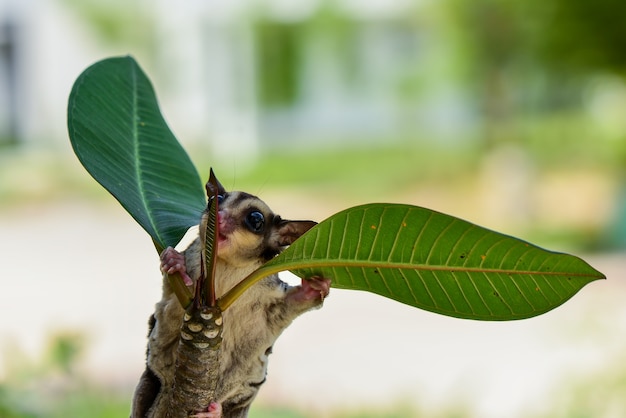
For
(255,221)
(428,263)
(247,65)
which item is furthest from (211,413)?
(247,65)

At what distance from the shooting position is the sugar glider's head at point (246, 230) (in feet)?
3.84

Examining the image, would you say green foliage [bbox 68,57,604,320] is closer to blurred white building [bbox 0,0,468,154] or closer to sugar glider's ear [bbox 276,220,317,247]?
sugar glider's ear [bbox 276,220,317,247]

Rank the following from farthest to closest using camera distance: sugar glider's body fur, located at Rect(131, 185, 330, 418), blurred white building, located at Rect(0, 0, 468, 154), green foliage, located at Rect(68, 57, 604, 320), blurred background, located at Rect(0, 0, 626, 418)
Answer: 1. blurred white building, located at Rect(0, 0, 468, 154)
2. blurred background, located at Rect(0, 0, 626, 418)
3. sugar glider's body fur, located at Rect(131, 185, 330, 418)
4. green foliage, located at Rect(68, 57, 604, 320)

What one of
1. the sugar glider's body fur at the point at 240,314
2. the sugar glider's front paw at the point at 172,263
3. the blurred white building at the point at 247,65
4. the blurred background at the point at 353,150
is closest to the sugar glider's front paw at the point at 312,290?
the sugar glider's body fur at the point at 240,314

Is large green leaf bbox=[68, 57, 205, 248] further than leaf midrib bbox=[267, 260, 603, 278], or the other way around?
large green leaf bbox=[68, 57, 205, 248]

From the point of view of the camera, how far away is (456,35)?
10.9 m

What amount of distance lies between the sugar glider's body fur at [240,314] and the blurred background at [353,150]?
10.1 feet

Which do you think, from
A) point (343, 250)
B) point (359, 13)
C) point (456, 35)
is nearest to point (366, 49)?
point (359, 13)

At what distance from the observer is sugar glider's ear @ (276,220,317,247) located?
3.42ft

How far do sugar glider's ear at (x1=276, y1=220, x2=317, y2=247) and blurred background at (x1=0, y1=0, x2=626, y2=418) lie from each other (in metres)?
3.14

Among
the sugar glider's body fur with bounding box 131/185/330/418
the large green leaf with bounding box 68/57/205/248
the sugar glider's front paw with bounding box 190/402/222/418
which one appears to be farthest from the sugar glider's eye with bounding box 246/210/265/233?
the sugar glider's front paw with bounding box 190/402/222/418

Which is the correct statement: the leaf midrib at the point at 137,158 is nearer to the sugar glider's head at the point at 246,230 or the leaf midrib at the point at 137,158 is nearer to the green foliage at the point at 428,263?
the green foliage at the point at 428,263

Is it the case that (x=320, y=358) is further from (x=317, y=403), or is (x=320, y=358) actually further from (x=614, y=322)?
(x=614, y=322)

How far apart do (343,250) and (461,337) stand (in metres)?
4.89
